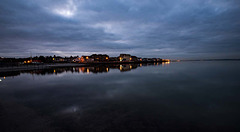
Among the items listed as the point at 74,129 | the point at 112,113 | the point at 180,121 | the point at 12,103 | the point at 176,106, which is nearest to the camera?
the point at 74,129

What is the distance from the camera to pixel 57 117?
742 cm

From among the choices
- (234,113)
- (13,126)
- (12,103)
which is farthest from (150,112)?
(12,103)

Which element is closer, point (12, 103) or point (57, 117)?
point (57, 117)

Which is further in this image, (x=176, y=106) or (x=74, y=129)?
(x=176, y=106)

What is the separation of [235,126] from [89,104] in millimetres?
9881

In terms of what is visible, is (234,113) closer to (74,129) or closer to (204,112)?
(204,112)

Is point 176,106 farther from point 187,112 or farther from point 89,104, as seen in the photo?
point 89,104

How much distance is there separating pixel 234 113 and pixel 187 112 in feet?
11.3

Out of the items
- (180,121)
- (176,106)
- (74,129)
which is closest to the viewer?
(74,129)

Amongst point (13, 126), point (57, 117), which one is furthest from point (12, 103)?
point (57, 117)

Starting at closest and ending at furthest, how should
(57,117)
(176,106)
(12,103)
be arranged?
(57,117) < (176,106) < (12,103)

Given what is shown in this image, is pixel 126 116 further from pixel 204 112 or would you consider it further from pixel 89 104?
pixel 204 112

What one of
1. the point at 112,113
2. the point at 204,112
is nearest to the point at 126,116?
the point at 112,113

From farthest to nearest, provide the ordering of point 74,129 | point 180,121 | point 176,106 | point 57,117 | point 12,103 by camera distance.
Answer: point 12,103
point 176,106
point 57,117
point 180,121
point 74,129
